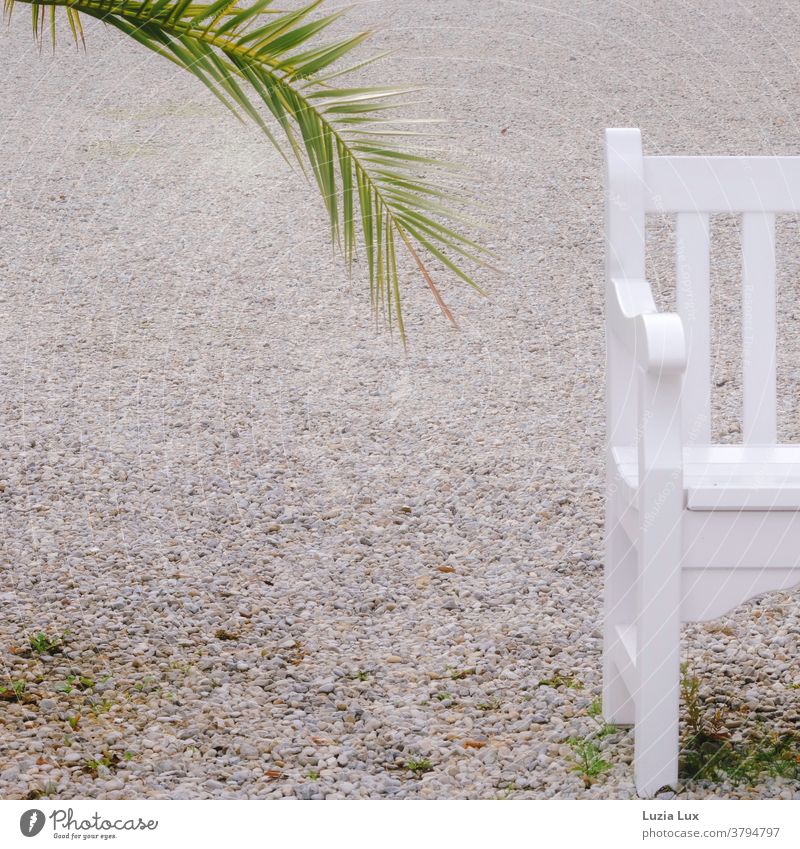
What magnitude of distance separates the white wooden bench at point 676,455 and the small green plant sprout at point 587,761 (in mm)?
99

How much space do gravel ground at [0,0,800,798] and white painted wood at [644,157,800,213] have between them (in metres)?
1.06

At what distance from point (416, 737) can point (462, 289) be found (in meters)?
4.04

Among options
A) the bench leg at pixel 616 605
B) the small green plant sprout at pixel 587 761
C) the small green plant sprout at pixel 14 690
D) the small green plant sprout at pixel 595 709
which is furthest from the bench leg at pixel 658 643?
the small green plant sprout at pixel 14 690

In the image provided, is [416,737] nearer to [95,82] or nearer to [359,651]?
[359,651]

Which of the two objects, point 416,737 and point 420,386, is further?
point 420,386

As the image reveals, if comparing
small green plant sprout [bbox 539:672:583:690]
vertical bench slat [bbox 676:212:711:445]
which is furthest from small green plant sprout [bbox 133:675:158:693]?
vertical bench slat [bbox 676:212:711:445]

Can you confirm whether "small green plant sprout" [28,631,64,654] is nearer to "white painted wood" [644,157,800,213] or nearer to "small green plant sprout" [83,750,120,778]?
"small green plant sprout" [83,750,120,778]

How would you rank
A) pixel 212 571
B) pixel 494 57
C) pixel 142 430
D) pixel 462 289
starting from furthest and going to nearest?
pixel 494 57 < pixel 462 289 < pixel 142 430 < pixel 212 571

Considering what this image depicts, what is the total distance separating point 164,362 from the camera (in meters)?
5.25

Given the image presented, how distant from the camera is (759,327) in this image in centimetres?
247

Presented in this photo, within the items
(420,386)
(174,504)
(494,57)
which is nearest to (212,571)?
(174,504)

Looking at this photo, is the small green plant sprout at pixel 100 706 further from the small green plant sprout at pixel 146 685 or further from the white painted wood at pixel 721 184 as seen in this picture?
the white painted wood at pixel 721 184

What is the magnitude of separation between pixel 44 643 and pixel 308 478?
4.48ft

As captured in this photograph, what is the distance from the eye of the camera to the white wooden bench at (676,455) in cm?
198
